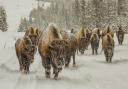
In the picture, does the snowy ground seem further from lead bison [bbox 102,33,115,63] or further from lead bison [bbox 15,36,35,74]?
lead bison [bbox 102,33,115,63]

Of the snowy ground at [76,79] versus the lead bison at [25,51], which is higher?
the lead bison at [25,51]

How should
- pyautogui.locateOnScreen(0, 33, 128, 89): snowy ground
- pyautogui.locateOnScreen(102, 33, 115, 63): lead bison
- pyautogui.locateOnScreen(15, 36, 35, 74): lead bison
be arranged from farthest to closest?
pyautogui.locateOnScreen(102, 33, 115, 63): lead bison < pyautogui.locateOnScreen(15, 36, 35, 74): lead bison < pyautogui.locateOnScreen(0, 33, 128, 89): snowy ground

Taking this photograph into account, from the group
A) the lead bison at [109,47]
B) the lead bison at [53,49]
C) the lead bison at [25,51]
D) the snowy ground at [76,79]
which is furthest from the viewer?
the lead bison at [109,47]

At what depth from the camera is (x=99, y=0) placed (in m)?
92.6

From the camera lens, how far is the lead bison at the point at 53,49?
58.4 ft

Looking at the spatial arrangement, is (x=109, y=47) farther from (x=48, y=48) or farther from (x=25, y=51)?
(x=48, y=48)

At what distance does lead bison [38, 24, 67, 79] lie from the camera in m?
17.8

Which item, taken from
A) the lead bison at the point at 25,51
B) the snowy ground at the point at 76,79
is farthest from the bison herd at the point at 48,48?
the snowy ground at the point at 76,79

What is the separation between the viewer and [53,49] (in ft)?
58.6

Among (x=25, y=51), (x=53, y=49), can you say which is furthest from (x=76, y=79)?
(x=25, y=51)

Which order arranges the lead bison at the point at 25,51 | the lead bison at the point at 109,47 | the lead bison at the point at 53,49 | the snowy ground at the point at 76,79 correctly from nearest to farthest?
the snowy ground at the point at 76,79 → the lead bison at the point at 53,49 → the lead bison at the point at 25,51 → the lead bison at the point at 109,47

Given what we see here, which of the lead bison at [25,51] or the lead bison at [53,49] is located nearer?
the lead bison at [53,49]

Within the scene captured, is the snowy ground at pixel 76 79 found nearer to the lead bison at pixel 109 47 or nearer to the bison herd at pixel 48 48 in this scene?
the bison herd at pixel 48 48

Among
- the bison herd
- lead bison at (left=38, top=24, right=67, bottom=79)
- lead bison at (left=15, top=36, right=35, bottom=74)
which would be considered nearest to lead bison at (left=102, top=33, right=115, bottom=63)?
the bison herd
